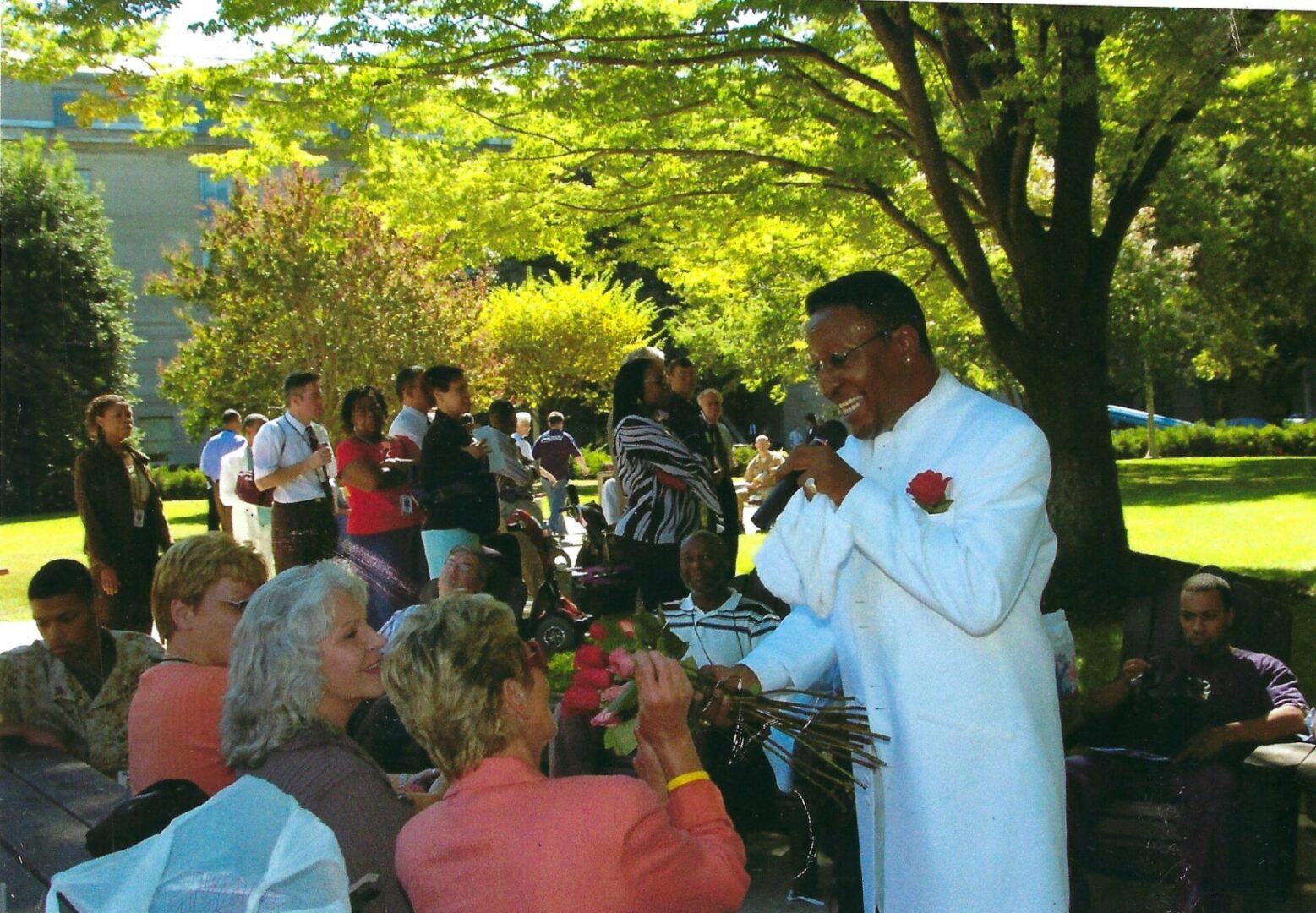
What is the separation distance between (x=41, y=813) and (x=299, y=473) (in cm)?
200

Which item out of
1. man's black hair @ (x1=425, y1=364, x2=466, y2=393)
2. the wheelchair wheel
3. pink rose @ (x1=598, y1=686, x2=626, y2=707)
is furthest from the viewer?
the wheelchair wheel

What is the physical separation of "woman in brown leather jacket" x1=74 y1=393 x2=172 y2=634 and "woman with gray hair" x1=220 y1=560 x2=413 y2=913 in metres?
1.53

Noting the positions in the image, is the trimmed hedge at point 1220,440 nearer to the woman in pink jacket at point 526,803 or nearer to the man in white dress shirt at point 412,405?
the man in white dress shirt at point 412,405

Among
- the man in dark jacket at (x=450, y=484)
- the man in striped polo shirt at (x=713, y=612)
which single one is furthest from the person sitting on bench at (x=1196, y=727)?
the man in dark jacket at (x=450, y=484)

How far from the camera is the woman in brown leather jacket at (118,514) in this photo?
3998 millimetres

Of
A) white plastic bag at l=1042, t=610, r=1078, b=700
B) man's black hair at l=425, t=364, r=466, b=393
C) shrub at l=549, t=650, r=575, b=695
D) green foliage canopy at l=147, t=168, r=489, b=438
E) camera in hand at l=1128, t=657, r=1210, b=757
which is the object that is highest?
green foliage canopy at l=147, t=168, r=489, b=438

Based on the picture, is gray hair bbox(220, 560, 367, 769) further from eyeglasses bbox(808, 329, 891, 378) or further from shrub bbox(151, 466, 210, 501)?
shrub bbox(151, 466, 210, 501)

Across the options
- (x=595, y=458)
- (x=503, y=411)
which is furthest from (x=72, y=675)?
(x=595, y=458)

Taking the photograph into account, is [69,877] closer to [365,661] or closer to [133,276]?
[365,661]

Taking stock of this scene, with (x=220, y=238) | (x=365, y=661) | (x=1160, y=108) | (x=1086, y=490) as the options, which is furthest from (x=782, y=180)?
(x=365, y=661)

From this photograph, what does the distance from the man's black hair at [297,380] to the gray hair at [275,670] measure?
224cm

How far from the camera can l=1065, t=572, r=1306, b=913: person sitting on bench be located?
3979 millimetres

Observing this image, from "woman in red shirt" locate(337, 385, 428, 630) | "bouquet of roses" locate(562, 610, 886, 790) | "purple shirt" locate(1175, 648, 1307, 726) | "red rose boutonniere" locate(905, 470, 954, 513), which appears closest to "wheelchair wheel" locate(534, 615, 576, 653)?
"woman in red shirt" locate(337, 385, 428, 630)

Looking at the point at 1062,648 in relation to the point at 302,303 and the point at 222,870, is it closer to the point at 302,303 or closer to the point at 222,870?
the point at 222,870
